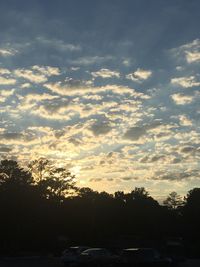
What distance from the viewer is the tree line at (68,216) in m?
81.2

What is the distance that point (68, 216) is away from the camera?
94.9 m

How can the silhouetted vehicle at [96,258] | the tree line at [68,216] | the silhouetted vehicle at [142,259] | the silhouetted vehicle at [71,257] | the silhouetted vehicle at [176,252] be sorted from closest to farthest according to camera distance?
the silhouetted vehicle at [142,259] < the silhouetted vehicle at [96,258] < the silhouetted vehicle at [71,257] < the silhouetted vehicle at [176,252] < the tree line at [68,216]

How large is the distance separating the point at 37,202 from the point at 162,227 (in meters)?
37.8

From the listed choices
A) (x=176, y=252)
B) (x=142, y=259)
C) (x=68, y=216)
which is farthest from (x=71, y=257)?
(x=68, y=216)

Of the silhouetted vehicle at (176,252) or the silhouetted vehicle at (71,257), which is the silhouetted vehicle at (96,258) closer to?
the silhouetted vehicle at (71,257)

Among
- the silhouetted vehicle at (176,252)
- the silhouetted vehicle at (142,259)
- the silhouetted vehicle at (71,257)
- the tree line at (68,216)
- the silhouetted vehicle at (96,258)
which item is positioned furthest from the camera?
the tree line at (68,216)

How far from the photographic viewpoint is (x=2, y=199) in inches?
3211

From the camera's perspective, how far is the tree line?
81250 millimetres

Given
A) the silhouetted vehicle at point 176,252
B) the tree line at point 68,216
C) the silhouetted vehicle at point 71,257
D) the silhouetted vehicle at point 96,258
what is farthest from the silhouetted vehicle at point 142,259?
the tree line at point 68,216

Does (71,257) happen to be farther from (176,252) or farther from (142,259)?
(142,259)

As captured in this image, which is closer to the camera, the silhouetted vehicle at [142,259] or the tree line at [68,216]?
the silhouetted vehicle at [142,259]

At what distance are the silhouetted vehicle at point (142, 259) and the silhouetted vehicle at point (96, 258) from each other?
5407 millimetres

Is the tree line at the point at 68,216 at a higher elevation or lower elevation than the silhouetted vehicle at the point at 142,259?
higher

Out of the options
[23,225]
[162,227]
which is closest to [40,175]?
[23,225]
